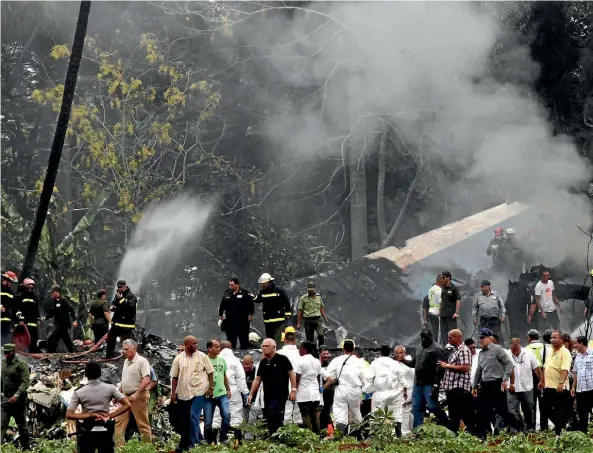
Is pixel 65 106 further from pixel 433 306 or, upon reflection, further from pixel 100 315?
pixel 433 306

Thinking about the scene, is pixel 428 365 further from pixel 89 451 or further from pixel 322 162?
pixel 322 162

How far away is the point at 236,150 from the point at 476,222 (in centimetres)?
782

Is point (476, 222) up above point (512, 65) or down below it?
below

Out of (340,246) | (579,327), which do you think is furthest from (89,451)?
(340,246)

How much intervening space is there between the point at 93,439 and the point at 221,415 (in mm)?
3100

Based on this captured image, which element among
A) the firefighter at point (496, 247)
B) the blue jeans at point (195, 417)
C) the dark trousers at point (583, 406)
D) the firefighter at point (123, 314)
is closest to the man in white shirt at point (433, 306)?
the firefighter at point (123, 314)

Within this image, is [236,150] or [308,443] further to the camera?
[236,150]

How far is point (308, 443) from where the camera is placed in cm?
1144

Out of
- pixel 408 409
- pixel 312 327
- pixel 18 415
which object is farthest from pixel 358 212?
pixel 18 415

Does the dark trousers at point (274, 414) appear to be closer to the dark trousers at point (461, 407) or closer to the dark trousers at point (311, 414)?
the dark trousers at point (311, 414)

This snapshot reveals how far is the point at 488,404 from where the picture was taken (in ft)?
40.4

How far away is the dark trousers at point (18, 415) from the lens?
40.4 feet

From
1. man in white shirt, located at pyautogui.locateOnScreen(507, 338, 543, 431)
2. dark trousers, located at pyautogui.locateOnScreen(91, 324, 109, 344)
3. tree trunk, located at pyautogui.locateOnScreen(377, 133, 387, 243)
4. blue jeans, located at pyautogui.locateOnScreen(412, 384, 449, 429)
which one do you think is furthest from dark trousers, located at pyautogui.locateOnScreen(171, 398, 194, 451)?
tree trunk, located at pyautogui.locateOnScreen(377, 133, 387, 243)

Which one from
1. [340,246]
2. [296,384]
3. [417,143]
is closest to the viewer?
[296,384]
